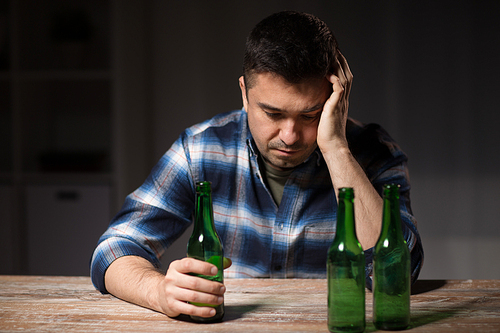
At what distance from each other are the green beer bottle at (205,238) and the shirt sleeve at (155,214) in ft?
1.16

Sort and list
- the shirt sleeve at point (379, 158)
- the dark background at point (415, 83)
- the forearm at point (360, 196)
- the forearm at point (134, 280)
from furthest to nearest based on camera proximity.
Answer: the dark background at point (415, 83), the shirt sleeve at point (379, 158), the forearm at point (360, 196), the forearm at point (134, 280)

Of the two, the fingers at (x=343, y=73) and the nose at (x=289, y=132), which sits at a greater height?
the fingers at (x=343, y=73)

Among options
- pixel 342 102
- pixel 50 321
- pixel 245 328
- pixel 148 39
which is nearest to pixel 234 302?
pixel 245 328

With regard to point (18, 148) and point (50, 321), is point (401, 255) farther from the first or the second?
point (18, 148)

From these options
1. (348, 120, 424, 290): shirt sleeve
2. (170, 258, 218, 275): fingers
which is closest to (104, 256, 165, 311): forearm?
(170, 258, 218, 275): fingers

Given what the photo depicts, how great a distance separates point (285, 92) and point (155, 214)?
523 millimetres

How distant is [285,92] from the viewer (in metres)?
1.11

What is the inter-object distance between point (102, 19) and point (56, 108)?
1.98 feet

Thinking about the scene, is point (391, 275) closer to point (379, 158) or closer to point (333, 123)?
point (333, 123)

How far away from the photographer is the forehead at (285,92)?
1.10 m

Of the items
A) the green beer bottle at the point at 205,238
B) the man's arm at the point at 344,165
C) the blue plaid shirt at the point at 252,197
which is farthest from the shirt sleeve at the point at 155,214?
the man's arm at the point at 344,165

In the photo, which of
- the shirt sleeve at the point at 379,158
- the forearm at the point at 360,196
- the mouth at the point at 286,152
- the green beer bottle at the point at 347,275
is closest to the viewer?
the green beer bottle at the point at 347,275

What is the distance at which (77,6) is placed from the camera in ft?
8.27

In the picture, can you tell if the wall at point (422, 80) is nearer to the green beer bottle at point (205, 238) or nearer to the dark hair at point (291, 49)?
the dark hair at point (291, 49)
